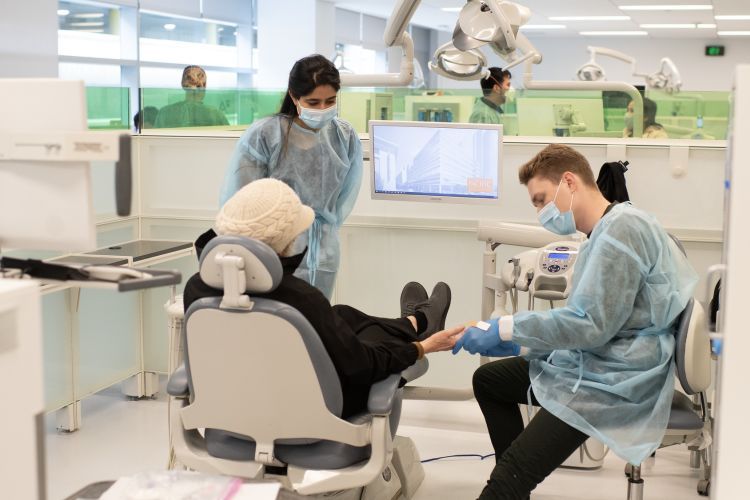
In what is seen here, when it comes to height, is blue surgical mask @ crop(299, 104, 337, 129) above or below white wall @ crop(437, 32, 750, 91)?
below

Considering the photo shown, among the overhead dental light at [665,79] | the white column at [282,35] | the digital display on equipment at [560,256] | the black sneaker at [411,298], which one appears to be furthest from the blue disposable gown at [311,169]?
the white column at [282,35]

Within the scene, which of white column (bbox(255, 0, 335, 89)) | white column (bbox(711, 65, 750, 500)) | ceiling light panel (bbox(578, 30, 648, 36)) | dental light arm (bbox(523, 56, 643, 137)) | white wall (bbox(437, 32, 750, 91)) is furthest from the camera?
white wall (bbox(437, 32, 750, 91))

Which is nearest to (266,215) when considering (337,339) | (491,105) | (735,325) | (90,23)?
(337,339)

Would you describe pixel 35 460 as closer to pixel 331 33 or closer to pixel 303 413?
pixel 303 413

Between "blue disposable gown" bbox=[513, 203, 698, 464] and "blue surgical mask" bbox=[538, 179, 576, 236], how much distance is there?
0.15 m

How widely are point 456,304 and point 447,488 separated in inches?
35.5

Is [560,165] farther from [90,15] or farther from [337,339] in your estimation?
[90,15]

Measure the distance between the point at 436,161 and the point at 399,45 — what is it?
1.54ft

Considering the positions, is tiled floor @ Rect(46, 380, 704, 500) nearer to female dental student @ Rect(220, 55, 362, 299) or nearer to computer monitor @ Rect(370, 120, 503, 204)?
female dental student @ Rect(220, 55, 362, 299)

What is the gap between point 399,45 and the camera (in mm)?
3420

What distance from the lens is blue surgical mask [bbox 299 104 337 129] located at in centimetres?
297

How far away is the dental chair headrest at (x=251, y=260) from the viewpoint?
1.99m

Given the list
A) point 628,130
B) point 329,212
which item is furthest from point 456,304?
point 628,130

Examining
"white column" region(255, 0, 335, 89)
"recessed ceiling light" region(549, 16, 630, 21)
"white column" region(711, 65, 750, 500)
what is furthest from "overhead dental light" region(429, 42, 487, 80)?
"recessed ceiling light" region(549, 16, 630, 21)
